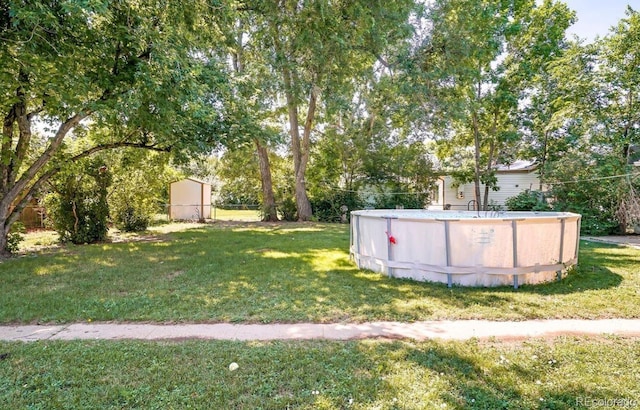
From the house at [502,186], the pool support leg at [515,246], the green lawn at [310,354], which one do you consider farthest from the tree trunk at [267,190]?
the pool support leg at [515,246]

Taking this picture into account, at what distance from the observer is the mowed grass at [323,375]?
2.39 metres

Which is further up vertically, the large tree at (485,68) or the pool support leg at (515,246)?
the large tree at (485,68)

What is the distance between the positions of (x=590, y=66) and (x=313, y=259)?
12.6 m

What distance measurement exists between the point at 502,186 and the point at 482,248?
15.0m

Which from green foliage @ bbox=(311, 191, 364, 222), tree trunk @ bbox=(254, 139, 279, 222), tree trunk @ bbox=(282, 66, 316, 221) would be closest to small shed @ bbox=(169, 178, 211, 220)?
tree trunk @ bbox=(254, 139, 279, 222)

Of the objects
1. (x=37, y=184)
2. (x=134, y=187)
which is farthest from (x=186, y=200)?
(x=37, y=184)

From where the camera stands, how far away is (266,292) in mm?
5160

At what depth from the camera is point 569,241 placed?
600cm

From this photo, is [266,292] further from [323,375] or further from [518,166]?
[518,166]

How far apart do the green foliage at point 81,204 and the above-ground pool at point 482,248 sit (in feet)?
29.6

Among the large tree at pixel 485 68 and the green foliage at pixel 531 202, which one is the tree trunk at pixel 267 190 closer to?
the large tree at pixel 485 68

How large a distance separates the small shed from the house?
12.7 m

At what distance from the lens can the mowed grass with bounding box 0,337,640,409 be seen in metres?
2.39

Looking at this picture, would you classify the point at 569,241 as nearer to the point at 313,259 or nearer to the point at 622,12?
the point at 313,259
